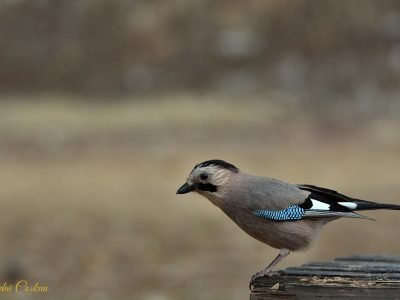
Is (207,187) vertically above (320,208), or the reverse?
(207,187)

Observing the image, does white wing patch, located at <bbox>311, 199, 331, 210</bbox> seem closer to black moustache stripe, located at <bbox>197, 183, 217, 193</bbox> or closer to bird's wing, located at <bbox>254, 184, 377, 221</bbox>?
bird's wing, located at <bbox>254, 184, 377, 221</bbox>

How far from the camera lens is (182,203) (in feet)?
42.6

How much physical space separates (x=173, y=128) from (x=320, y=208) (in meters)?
12.4

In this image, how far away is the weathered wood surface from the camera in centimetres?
510

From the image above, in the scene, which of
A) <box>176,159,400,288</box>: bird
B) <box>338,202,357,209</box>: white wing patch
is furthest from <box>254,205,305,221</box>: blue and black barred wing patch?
<box>338,202,357,209</box>: white wing patch

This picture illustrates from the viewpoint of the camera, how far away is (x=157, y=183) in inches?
561

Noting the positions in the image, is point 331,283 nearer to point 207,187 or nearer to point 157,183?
point 207,187

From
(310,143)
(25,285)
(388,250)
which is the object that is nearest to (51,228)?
(25,285)

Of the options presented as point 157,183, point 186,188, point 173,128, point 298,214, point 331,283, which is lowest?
point 331,283

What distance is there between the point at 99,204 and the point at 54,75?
8.97 metres

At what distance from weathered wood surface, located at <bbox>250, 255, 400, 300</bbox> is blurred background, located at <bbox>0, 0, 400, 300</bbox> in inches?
183

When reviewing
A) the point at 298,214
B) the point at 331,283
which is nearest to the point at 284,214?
the point at 298,214

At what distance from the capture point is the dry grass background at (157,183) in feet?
36.0

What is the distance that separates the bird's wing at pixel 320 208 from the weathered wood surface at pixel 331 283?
38cm
